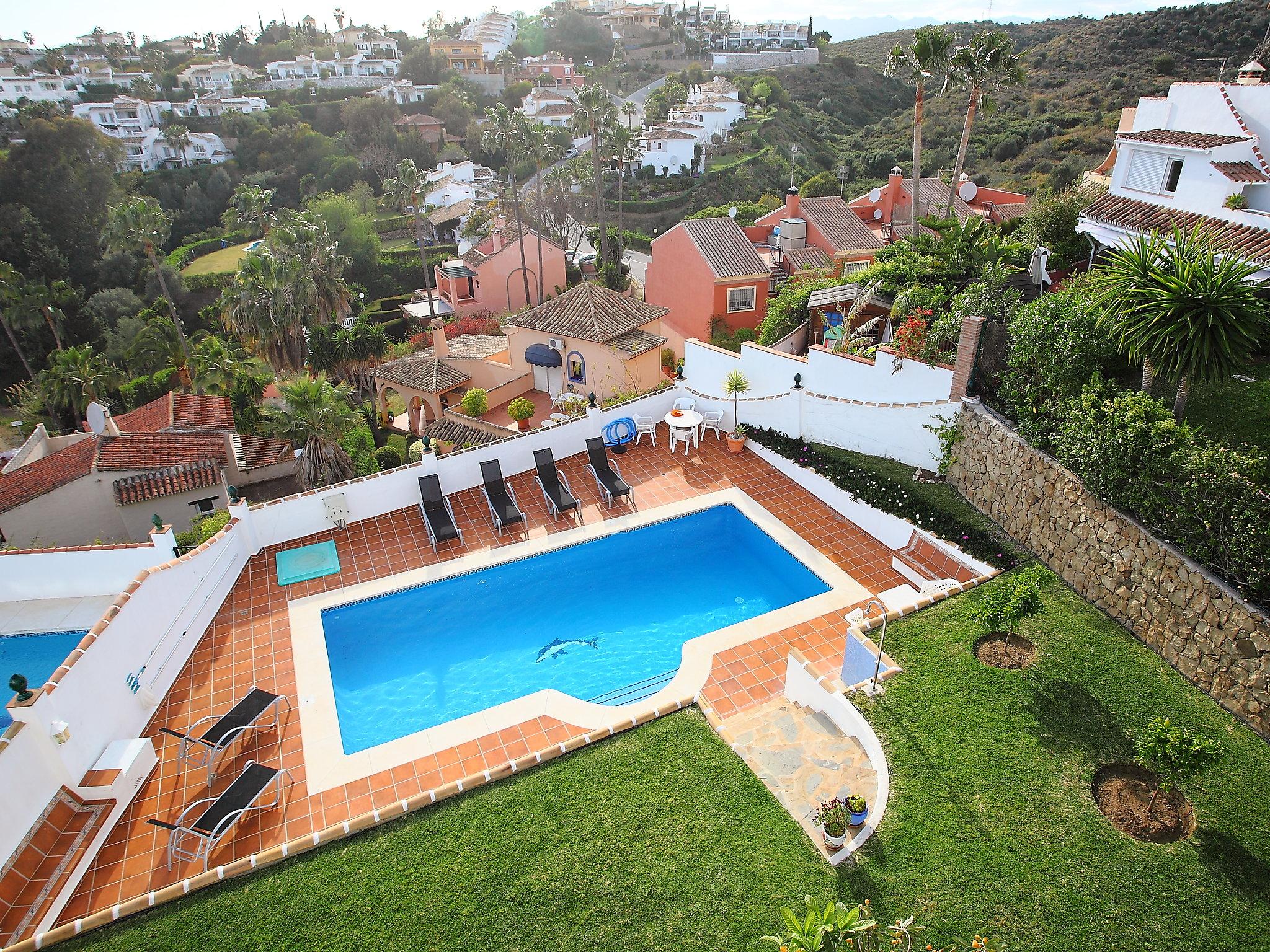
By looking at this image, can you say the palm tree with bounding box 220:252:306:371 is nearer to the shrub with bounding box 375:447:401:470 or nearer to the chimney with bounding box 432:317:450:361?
the chimney with bounding box 432:317:450:361

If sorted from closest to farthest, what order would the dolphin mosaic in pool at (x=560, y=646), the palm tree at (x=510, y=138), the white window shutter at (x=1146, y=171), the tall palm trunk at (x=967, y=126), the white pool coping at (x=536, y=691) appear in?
the white pool coping at (x=536, y=691)
the dolphin mosaic in pool at (x=560, y=646)
the white window shutter at (x=1146, y=171)
the tall palm trunk at (x=967, y=126)
the palm tree at (x=510, y=138)

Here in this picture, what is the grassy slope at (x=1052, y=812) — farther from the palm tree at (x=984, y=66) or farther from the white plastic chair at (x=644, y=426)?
the palm tree at (x=984, y=66)

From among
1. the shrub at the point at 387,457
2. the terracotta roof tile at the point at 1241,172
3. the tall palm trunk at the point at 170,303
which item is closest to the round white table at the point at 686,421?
the shrub at the point at 387,457

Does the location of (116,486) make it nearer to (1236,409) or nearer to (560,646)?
(560,646)

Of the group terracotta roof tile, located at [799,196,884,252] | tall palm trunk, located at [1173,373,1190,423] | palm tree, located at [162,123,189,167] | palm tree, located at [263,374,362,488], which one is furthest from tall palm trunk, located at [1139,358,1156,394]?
palm tree, located at [162,123,189,167]

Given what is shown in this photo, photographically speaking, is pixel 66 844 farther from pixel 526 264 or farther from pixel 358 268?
pixel 358 268

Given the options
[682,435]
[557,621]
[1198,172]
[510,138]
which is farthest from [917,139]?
[510,138]
